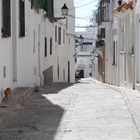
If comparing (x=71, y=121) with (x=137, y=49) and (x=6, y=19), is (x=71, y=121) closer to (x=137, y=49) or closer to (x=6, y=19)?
(x=6, y=19)

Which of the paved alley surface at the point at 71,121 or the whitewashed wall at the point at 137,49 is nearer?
the paved alley surface at the point at 71,121

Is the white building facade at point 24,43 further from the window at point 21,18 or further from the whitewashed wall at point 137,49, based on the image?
the whitewashed wall at point 137,49

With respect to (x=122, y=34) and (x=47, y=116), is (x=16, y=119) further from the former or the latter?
(x=122, y=34)

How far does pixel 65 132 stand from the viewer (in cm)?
978

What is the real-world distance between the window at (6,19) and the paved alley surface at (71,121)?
6.34 feet

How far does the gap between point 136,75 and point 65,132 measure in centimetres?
945

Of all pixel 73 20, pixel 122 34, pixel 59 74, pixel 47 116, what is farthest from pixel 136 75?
pixel 73 20

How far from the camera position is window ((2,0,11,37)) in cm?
1371

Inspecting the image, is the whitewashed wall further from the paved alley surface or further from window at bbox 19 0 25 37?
window at bbox 19 0 25 37

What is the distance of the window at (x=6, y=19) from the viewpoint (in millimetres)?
13713

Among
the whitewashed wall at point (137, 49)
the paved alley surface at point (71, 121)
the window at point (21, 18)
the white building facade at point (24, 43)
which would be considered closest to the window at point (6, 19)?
the white building facade at point (24, 43)

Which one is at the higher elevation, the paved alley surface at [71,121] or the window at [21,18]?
the window at [21,18]

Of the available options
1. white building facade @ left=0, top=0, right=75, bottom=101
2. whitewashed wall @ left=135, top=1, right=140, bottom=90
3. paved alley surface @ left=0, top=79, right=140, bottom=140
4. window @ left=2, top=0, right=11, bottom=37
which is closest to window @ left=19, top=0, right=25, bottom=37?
white building facade @ left=0, top=0, right=75, bottom=101

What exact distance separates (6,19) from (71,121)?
4340 mm
